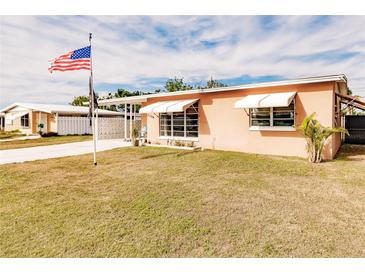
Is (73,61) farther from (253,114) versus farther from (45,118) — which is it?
(45,118)

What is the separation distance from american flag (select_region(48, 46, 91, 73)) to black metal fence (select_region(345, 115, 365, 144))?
748 inches

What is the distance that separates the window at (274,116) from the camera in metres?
14.5

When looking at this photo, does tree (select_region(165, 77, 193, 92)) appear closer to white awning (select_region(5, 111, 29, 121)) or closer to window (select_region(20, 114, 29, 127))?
window (select_region(20, 114, 29, 127))

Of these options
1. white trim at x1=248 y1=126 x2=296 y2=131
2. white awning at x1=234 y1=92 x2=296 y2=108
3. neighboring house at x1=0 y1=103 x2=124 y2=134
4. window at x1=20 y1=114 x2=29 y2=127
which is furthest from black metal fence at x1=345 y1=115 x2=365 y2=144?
window at x1=20 y1=114 x2=29 y2=127

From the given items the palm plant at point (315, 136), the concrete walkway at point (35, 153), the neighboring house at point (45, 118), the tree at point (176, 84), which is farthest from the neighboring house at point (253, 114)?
the tree at point (176, 84)

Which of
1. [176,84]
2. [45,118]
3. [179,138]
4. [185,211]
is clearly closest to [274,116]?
[179,138]

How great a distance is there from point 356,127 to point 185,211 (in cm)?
1866

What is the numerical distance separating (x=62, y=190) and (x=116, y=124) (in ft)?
65.6

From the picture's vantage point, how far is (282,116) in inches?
584

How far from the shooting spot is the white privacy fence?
2677 cm

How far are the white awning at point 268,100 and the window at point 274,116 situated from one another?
0.88m

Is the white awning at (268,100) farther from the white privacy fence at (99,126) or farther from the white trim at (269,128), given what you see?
the white privacy fence at (99,126)
